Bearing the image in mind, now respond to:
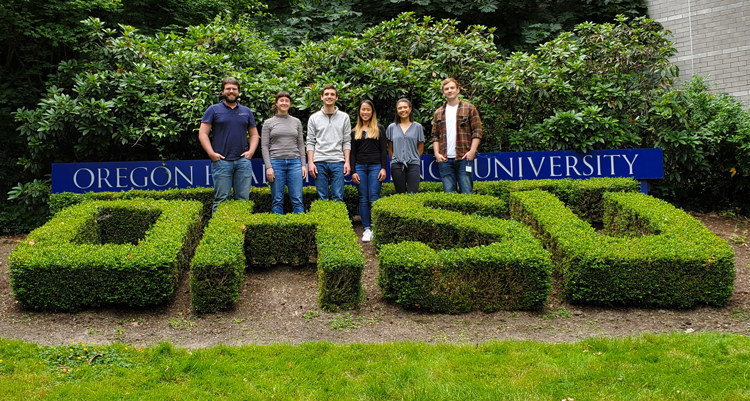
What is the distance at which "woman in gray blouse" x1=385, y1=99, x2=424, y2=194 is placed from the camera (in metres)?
6.60

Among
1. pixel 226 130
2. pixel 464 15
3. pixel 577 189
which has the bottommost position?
pixel 577 189

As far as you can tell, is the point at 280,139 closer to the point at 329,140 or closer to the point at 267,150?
the point at 267,150

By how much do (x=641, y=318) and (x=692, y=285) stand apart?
53 centimetres

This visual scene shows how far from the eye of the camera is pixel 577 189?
7.04 meters

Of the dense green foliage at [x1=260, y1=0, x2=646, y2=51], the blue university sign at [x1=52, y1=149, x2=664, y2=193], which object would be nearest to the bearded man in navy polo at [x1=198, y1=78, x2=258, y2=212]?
the blue university sign at [x1=52, y1=149, x2=664, y2=193]

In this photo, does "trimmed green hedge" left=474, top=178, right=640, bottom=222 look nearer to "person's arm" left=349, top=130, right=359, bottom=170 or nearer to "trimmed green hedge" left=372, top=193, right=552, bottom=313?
"person's arm" left=349, top=130, right=359, bottom=170

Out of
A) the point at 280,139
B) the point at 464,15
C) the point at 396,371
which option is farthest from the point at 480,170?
the point at 464,15

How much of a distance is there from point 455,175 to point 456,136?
0.52 m

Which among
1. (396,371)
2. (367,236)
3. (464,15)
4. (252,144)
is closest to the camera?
(396,371)

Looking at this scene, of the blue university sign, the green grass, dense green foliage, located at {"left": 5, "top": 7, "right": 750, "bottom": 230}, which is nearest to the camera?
the green grass

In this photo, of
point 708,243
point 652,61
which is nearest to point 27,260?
point 708,243

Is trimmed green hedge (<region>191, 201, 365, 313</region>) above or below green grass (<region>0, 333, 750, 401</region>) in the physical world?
above

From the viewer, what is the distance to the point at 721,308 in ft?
14.9

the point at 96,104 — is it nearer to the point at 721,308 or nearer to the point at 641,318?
the point at 641,318
